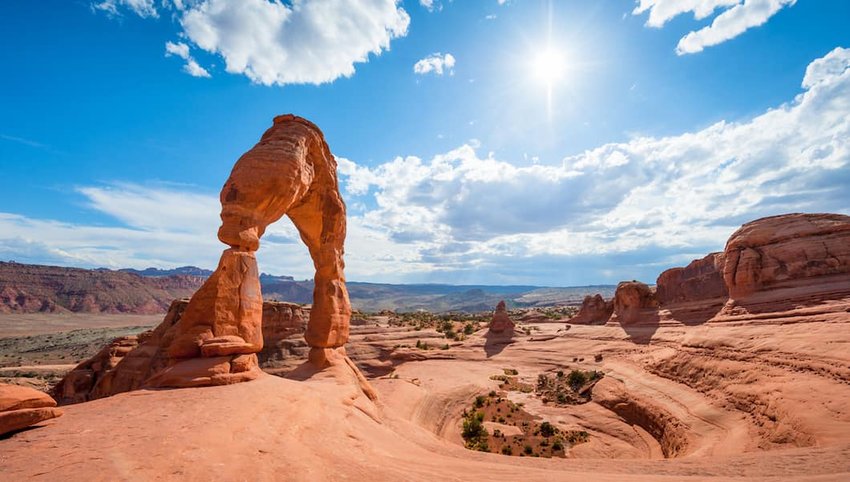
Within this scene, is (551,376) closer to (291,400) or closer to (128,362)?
(291,400)

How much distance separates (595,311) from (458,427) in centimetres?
3363

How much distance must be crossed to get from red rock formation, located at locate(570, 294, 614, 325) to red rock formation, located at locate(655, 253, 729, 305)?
23.0 feet

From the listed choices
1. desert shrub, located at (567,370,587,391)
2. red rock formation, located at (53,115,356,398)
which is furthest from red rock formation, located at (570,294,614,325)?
red rock formation, located at (53,115,356,398)

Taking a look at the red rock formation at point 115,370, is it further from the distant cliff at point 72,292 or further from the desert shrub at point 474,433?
the distant cliff at point 72,292

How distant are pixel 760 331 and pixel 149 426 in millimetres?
20971

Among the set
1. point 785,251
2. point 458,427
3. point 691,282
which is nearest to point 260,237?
point 458,427

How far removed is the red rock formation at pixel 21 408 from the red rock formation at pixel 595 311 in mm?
47260

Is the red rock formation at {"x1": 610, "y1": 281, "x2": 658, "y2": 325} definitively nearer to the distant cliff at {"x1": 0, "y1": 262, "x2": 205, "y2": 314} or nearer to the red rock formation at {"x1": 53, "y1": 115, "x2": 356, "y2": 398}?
the red rock formation at {"x1": 53, "y1": 115, "x2": 356, "y2": 398}

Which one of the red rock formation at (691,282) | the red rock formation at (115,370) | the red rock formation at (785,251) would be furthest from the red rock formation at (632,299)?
the red rock formation at (115,370)

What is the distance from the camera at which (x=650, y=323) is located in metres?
29.3

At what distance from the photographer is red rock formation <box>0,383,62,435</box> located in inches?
208

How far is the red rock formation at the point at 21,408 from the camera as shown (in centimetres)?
528

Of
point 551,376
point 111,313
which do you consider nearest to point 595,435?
point 551,376

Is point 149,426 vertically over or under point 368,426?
over
